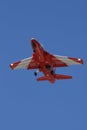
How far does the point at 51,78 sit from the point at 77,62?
5035mm

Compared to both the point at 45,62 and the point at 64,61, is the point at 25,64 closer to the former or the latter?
the point at 45,62

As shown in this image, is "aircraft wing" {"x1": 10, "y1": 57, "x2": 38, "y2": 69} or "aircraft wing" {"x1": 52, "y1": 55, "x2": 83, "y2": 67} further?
"aircraft wing" {"x1": 10, "y1": 57, "x2": 38, "y2": 69}

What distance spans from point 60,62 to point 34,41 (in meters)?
7.07

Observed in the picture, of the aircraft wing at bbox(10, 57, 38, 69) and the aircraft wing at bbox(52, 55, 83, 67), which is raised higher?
the aircraft wing at bbox(10, 57, 38, 69)

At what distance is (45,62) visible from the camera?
168 meters

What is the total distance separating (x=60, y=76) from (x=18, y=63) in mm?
7697

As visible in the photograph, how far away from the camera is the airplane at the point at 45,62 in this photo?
6594 inches

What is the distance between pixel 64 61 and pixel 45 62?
427cm

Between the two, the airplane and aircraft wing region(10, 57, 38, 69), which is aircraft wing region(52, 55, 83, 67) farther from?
aircraft wing region(10, 57, 38, 69)

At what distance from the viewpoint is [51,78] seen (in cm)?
17000

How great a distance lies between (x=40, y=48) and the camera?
168m

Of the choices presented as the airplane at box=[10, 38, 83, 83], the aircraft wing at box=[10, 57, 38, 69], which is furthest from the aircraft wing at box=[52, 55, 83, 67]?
the aircraft wing at box=[10, 57, 38, 69]

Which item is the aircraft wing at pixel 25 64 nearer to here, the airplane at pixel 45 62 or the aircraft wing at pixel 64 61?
the airplane at pixel 45 62

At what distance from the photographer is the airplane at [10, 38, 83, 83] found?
167500 millimetres
